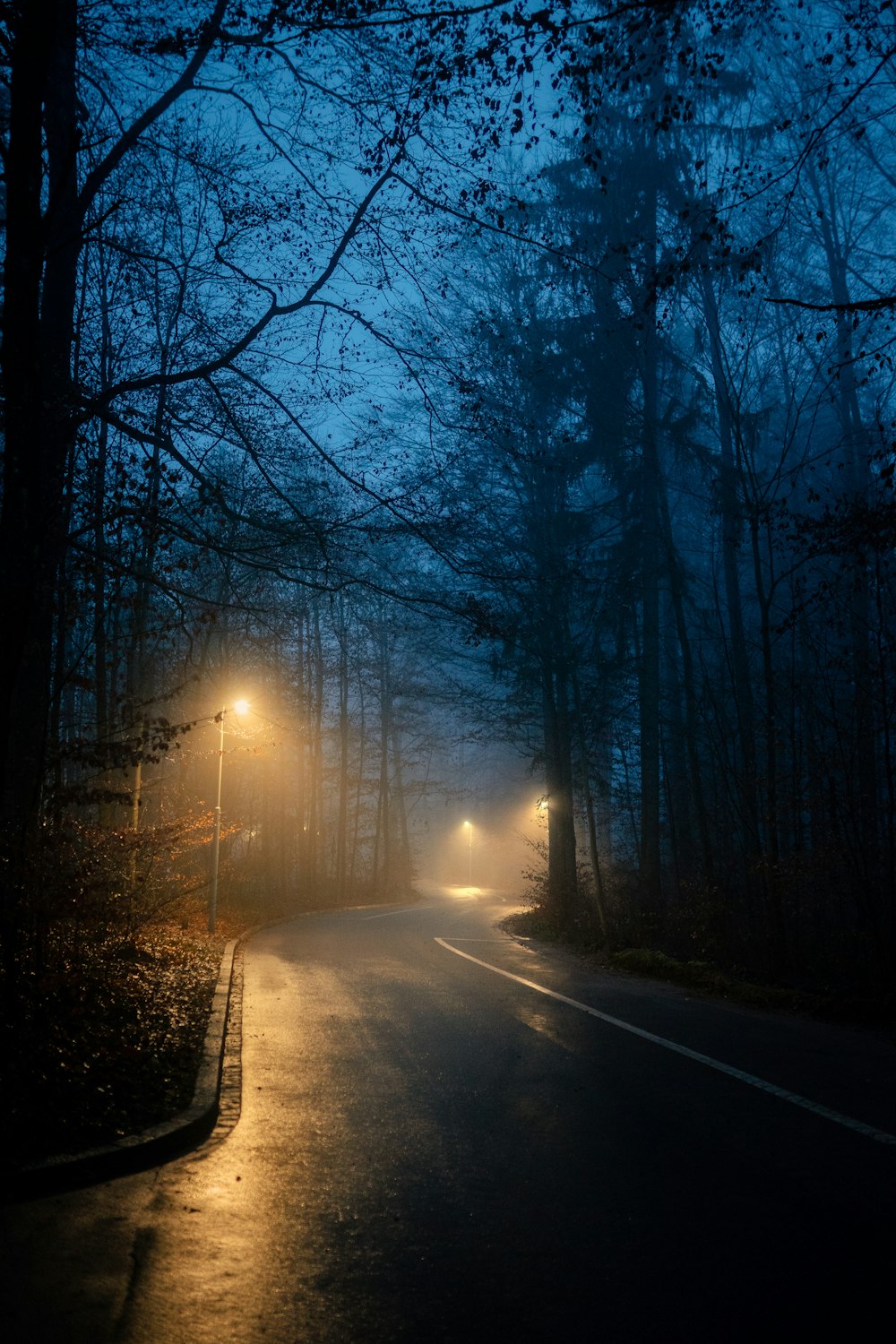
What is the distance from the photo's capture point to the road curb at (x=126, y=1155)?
4.73 m

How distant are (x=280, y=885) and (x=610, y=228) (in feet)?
86.5

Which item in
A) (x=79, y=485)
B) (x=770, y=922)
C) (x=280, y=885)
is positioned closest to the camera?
(x=79, y=485)

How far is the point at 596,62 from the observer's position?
248 inches

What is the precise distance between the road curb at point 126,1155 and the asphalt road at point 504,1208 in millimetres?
154

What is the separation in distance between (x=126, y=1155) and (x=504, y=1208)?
227 cm

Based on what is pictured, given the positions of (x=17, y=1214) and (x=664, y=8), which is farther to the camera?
(x=664, y=8)

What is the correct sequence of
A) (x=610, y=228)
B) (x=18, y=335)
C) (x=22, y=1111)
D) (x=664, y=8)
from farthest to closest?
(x=610, y=228) → (x=18, y=335) → (x=664, y=8) → (x=22, y=1111)

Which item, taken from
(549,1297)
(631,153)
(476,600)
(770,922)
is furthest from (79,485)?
(631,153)

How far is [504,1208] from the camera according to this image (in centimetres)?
449

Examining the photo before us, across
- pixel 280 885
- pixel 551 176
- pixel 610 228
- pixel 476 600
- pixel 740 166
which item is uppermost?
pixel 551 176

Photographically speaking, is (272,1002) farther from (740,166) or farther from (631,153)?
(631,153)

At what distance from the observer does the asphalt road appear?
11.3 feet

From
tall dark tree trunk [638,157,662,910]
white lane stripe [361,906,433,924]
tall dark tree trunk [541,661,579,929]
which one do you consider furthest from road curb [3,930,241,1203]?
white lane stripe [361,906,433,924]

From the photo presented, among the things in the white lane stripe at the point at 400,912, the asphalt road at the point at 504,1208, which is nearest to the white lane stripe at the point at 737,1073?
the asphalt road at the point at 504,1208
